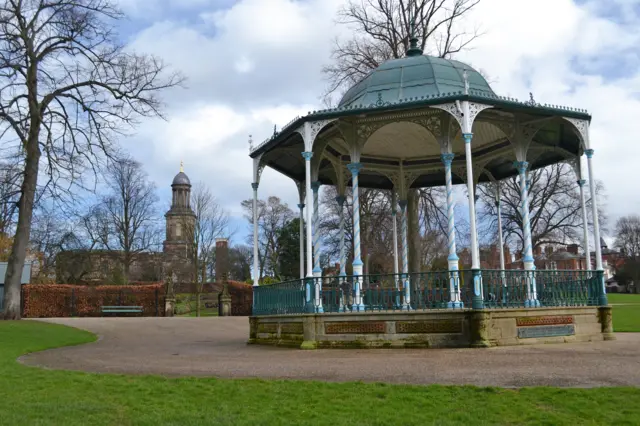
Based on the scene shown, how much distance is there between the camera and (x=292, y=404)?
6.43 m

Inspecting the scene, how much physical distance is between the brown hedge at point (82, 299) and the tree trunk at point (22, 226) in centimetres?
1253

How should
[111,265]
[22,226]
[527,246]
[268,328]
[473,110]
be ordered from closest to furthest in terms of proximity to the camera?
[473,110], [527,246], [268,328], [22,226], [111,265]

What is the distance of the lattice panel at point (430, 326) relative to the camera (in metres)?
12.4

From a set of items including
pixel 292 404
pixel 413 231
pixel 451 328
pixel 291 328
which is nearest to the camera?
pixel 292 404

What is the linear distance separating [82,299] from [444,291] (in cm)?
2779

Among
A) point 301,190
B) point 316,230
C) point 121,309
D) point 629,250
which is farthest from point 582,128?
point 629,250

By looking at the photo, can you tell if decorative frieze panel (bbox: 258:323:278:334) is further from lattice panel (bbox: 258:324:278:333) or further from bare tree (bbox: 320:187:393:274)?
bare tree (bbox: 320:187:393:274)

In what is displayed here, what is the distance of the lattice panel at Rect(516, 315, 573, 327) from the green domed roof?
5.72 m

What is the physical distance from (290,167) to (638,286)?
72939 millimetres

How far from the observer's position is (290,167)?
19125mm

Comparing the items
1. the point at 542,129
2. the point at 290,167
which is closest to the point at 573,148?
the point at 542,129

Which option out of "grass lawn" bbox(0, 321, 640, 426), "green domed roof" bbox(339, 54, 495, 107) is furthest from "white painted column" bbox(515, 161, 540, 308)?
"grass lawn" bbox(0, 321, 640, 426)

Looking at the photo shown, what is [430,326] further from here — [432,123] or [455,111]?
[432,123]

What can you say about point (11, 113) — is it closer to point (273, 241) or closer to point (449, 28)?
point (449, 28)
